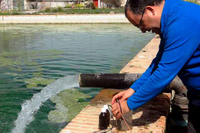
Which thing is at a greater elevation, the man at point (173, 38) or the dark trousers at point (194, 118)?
the man at point (173, 38)

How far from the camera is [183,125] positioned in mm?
4656

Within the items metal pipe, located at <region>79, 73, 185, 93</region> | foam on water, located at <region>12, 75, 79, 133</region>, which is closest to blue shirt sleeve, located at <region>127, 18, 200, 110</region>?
metal pipe, located at <region>79, 73, 185, 93</region>

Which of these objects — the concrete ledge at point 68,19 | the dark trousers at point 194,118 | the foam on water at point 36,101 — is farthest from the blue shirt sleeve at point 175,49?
the concrete ledge at point 68,19

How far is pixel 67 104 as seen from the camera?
21.9 feet

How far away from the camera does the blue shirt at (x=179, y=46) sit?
2.05m

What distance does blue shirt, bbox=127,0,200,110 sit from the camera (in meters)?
2.05

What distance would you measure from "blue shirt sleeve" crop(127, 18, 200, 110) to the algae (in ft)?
12.3

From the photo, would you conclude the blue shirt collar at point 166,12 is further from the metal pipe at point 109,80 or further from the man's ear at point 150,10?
the metal pipe at point 109,80

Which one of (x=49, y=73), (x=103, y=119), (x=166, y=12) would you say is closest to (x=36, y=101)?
(x=49, y=73)

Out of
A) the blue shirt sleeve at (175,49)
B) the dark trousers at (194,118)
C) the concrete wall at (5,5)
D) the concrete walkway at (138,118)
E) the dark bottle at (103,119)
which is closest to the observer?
the blue shirt sleeve at (175,49)

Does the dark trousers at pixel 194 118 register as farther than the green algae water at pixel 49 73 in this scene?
No

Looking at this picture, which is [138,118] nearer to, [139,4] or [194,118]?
[194,118]

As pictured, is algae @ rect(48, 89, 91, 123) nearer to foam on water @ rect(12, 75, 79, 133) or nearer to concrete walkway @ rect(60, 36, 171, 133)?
foam on water @ rect(12, 75, 79, 133)

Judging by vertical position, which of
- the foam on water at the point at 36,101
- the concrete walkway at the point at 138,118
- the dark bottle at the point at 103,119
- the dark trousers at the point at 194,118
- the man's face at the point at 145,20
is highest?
the man's face at the point at 145,20
